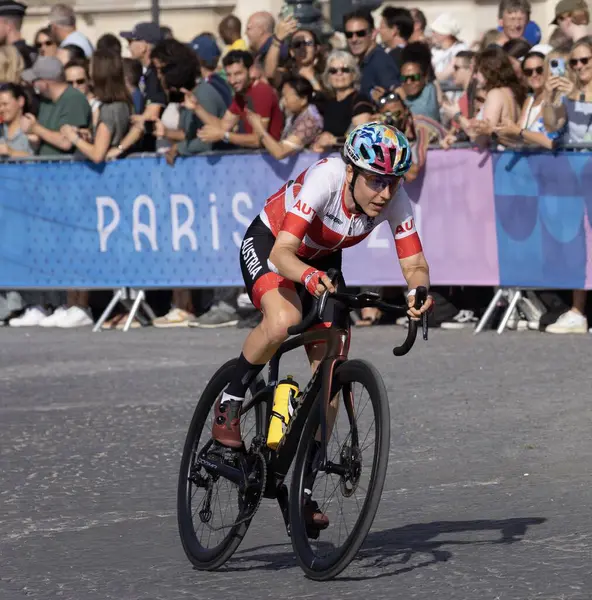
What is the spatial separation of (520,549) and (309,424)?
104cm

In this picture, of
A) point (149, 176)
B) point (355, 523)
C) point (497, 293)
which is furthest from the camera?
point (149, 176)

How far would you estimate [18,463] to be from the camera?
892 centimetres

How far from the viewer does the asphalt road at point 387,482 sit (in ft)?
20.4

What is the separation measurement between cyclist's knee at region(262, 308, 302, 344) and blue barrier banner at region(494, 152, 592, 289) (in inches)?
282

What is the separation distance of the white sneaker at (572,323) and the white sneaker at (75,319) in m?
4.65

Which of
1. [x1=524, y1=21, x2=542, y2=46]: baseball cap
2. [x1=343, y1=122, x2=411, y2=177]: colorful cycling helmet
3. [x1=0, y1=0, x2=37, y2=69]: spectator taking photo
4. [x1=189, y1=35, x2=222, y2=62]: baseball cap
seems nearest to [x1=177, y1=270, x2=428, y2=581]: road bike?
[x1=343, y1=122, x2=411, y2=177]: colorful cycling helmet

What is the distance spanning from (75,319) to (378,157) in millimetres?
10069

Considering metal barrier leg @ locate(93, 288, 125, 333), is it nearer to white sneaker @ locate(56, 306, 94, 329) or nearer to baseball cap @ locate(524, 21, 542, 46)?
white sneaker @ locate(56, 306, 94, 329)

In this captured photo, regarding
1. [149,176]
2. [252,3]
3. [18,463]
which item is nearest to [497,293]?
[149,176]

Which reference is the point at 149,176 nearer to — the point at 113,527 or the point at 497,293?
the point at 497,293

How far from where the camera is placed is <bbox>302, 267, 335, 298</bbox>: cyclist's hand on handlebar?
19.5 feet

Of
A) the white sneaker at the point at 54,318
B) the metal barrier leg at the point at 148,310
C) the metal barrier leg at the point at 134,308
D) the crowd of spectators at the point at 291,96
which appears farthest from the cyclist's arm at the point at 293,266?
the white sneaker at the point at 54,318

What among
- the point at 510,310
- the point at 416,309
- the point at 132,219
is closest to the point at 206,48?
the point at 132,219

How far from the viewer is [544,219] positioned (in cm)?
1348
